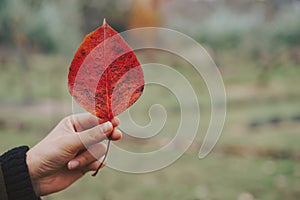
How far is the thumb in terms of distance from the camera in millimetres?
547

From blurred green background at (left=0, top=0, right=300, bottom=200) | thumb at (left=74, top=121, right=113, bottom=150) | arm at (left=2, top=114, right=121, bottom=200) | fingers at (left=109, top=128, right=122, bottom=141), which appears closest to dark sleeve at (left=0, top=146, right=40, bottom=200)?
arm at (left=2, top=114, right=121, bottom=200)

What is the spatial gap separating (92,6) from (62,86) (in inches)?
42.5

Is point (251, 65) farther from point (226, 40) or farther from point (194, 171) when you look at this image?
point (194, 171)

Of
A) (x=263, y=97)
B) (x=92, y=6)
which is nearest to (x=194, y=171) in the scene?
(x=263, y=97)

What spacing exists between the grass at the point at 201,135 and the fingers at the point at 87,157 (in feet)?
2.24

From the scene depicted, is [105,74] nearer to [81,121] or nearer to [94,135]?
[94,135]

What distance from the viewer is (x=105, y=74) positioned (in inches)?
19.9

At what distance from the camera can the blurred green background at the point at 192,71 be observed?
10.9 ft

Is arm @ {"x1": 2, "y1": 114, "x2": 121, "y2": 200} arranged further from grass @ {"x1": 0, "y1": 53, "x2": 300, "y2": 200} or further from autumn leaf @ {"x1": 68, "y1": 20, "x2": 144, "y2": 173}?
grass @ {"x1": 0, "y1": 53, "x2": 300, "y2": 200}

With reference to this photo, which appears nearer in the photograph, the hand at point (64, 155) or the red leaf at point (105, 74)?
the red leaf at point (105, 74)

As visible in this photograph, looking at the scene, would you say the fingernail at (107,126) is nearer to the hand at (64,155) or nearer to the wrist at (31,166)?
the hand at (64,155)

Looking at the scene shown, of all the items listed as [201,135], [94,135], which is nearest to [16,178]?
[94,135]

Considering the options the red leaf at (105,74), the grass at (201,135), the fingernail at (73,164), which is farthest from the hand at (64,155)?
the grass at (201,135)

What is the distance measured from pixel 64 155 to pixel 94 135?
112 mm
